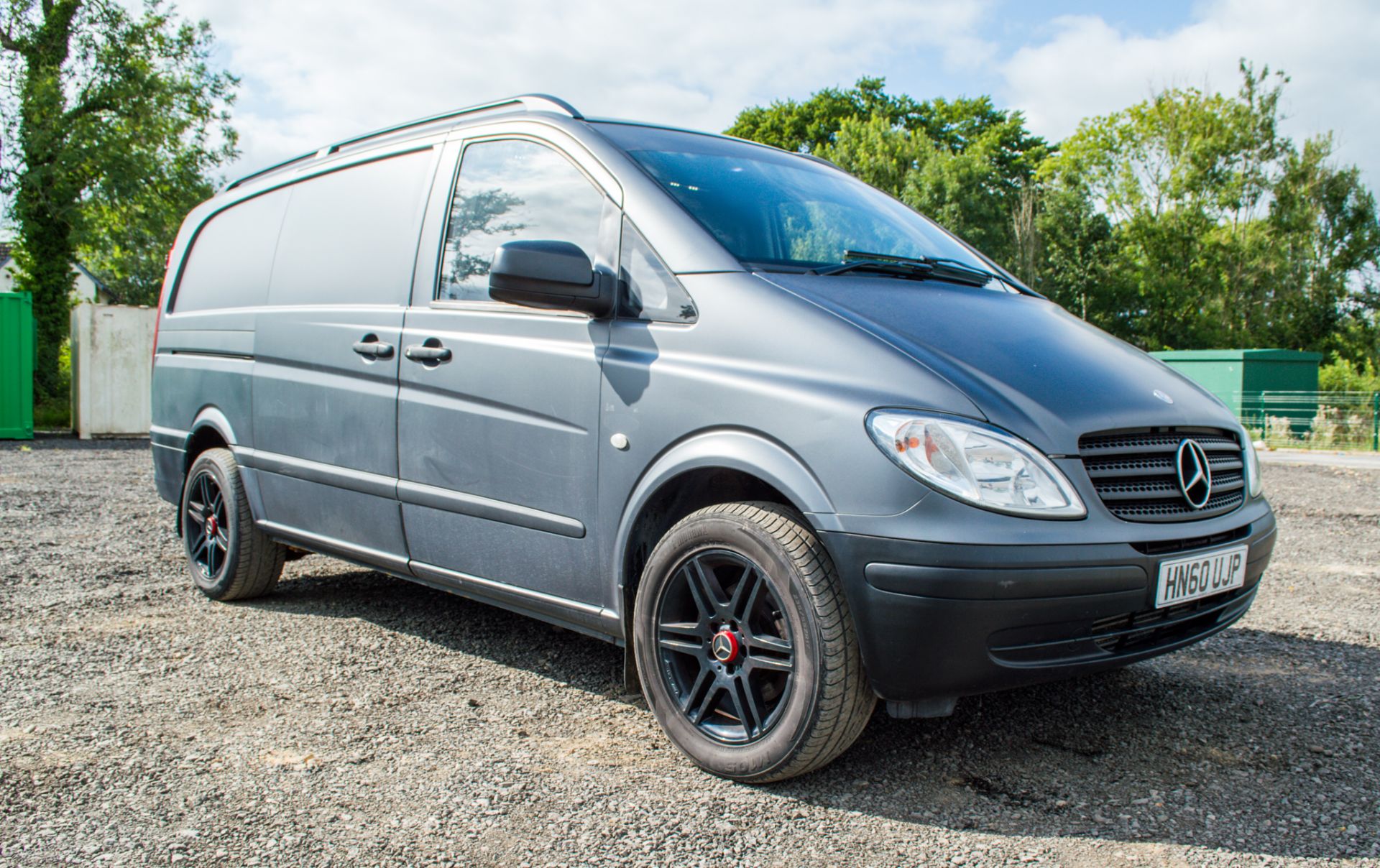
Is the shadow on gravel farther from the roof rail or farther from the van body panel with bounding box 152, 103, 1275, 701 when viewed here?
the roof rail

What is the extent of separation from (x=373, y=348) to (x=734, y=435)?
167cm

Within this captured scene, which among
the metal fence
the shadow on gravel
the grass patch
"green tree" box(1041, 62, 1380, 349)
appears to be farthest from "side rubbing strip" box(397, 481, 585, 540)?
"green tree" box(1041, 62, 1380, 349)

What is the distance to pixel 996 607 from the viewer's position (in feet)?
7.63

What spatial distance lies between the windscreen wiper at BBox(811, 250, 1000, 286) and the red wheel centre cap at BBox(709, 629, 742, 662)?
1075 millimetres

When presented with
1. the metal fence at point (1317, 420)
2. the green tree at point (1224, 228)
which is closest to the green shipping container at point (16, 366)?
the metal fence at point (1317, 420)

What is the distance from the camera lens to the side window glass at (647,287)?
288cm

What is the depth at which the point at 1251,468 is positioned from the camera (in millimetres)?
3062

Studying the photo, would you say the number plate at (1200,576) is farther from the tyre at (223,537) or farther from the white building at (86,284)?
the white building at (86,284)

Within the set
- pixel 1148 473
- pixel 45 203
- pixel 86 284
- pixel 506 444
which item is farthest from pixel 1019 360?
pixel 86 284

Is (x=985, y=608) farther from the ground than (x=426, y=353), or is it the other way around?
(x=426, y=353)

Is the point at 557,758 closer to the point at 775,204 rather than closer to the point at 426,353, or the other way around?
the point at 426,353

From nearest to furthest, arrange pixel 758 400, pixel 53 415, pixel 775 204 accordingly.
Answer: pixel 758 400 → pixel 775 204 → pixel 53 415

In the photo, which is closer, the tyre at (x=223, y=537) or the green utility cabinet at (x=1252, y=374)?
the tyre at (x=223, y=537)

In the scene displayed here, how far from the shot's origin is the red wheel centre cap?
2.67 meters
